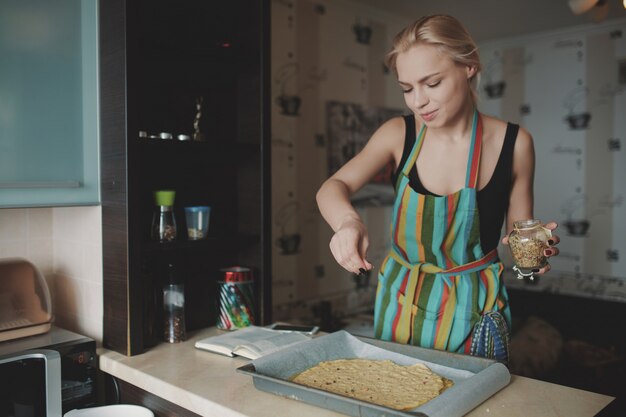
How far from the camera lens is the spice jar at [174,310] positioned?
167 cm

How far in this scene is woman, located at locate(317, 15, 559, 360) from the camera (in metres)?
1.46

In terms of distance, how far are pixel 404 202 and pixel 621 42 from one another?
3021mm

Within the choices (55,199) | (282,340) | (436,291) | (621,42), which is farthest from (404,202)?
(621,42)

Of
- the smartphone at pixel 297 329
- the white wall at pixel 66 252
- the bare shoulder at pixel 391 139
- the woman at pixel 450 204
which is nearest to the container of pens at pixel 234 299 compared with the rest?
the smartphone at pixel 297 329

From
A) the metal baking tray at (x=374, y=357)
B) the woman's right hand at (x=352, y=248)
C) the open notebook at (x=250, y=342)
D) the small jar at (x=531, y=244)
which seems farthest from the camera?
the open notebook at (x=250, y=342)

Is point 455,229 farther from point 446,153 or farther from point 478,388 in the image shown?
point 478,388

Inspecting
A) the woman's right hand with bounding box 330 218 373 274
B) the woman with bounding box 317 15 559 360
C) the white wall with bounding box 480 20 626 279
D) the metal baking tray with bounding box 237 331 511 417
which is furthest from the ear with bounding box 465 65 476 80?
the white wall with bounding box 480 20 626 279

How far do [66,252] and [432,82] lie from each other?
47.8 inches

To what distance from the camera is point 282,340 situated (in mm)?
1607

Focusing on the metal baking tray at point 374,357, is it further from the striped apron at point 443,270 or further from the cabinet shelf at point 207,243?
the cabinet shelf at point 207,243

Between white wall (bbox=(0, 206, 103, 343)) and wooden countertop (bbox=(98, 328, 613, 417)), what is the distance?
0.19 metres

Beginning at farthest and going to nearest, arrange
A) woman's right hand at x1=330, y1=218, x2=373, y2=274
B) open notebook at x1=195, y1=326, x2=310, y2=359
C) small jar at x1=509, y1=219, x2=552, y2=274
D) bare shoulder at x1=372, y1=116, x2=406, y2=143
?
bare shoulder at x1=372, y1=116, x2=406, y2=143
open notebook at x1=195, y1=326, x2=310, y2=359
small jar at x1=509, y1=219, x2=552, y2=274
woman's right hand at x1=330, y1=218, x2=373, y2=274

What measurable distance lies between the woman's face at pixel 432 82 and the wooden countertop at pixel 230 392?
671 millimetres

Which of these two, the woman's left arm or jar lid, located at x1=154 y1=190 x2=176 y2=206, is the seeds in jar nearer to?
the woman's left arm
